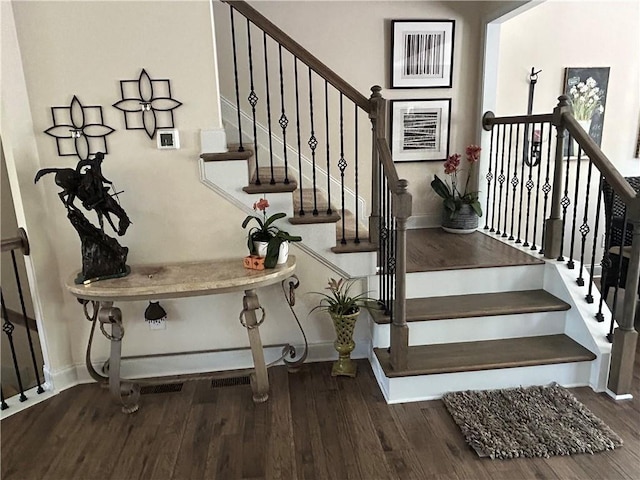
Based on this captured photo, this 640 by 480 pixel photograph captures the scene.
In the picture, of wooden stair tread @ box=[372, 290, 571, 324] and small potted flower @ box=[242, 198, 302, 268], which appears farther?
wooden stair tread @ box=[372, 290, 571, 324]

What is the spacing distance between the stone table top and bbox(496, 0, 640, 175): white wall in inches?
113

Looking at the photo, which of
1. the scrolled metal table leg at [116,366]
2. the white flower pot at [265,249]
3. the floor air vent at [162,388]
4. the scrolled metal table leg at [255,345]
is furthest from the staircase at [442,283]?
the floor air vent at [162,388]

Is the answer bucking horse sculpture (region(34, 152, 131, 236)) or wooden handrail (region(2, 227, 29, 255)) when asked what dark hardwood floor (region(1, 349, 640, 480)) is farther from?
bucking horse sculpture (region(34, 152, 131, 236))

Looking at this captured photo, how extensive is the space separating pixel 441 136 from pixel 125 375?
320cm

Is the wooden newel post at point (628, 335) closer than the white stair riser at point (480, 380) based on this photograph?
Yes

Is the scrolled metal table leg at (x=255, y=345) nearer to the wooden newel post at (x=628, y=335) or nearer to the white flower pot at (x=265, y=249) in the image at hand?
the white flower pot at (x=265, y=249)

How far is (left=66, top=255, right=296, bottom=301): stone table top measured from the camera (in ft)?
7.81

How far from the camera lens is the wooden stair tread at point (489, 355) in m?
2.60

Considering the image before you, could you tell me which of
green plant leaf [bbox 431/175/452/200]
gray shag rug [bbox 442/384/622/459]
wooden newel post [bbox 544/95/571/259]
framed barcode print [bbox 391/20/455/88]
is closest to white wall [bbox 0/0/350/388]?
gray shag rug [bbox 442/384/622/459]

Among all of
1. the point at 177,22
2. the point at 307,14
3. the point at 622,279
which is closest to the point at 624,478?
the point at 622,279

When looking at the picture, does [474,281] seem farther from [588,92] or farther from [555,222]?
[588,92]

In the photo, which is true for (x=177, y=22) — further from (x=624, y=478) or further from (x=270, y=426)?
(x=624, y=478)

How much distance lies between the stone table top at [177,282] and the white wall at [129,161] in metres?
0.21

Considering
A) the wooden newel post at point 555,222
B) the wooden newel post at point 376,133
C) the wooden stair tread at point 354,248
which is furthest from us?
the wooden newel post at point 555,222
